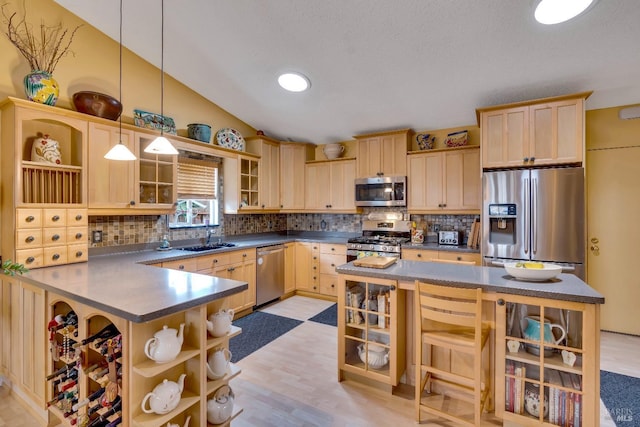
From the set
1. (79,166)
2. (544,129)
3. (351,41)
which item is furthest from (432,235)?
(79,166)

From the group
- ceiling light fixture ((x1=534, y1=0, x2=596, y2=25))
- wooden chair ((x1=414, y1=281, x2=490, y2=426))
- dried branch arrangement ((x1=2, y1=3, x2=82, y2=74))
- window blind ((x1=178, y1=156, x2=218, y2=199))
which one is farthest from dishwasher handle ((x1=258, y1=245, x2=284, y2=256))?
ceiling light fixture ((x1=534, y1=0, x2=596, y2=25))

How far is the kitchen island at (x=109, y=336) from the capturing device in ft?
4.70

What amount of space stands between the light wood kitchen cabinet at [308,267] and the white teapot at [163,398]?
3219 mm

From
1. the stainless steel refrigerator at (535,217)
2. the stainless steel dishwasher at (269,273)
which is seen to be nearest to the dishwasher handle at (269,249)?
the stainless steel dishwasher at (269,273)

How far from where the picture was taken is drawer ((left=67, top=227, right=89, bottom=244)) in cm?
250

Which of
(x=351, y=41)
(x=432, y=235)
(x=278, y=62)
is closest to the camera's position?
(x=351, y=41)

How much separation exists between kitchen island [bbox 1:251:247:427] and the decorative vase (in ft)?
4.34

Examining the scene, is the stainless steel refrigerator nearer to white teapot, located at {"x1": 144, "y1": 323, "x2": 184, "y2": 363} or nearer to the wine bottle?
white teapot, located at {"x1": 144, "y1": 323, "x2": 184, "y2": 363}

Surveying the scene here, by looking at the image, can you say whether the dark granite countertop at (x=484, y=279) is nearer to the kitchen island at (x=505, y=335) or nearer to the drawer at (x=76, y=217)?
the kitchen island at (x=505, y=335)

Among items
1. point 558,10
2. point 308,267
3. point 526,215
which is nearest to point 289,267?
point 308,267

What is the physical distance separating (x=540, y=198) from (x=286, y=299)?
11.3 ft

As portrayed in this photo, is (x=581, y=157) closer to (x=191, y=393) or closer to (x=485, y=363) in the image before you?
(x=485, y=363)

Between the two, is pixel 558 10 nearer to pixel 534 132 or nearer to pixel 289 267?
pixel 534 132

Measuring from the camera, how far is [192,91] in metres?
3.95
